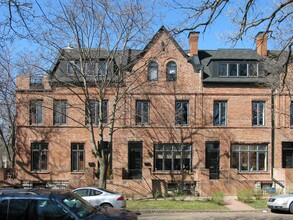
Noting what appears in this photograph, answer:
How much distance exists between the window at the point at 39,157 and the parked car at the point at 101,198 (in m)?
12.9

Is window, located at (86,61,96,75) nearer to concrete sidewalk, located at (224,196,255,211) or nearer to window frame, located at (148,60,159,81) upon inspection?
window frame, located at (148,60,159,81)

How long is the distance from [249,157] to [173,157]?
5599 mm

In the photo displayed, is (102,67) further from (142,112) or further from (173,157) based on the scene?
(173,157)

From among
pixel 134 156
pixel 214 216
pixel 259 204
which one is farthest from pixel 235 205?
pixel 134 156

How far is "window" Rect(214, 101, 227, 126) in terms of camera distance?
29.8 m

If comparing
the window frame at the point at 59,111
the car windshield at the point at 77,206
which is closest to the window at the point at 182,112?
the window frame at the point at 59,111

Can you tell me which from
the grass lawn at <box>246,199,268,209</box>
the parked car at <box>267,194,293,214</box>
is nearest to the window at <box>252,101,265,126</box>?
the grass lawn at <box>246,199,268,209</box>

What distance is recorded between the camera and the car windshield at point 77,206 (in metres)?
7.70

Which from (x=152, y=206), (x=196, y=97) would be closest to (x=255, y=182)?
(x=196, y=97)

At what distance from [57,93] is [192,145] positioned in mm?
10638

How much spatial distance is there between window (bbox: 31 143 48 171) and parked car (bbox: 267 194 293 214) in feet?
56.5

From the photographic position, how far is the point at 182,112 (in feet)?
97.5

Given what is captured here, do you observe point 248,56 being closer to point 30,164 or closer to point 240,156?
point 240,156

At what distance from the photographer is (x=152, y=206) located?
20016 mm
